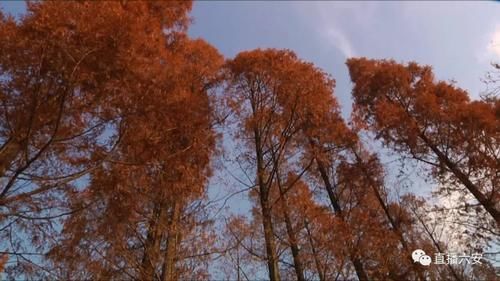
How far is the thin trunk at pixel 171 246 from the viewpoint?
7805mm

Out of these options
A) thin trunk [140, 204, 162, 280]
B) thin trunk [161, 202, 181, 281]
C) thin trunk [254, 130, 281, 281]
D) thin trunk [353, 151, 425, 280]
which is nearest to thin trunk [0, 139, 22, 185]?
thin trunk [140, 204, 162, 280]

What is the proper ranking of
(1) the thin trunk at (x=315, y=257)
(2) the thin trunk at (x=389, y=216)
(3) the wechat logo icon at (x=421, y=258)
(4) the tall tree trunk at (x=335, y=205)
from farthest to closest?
(3) the wechat logo icon at (x=421, y=258) → (2) the thin trunk at (x=389, y=216) → (4) the tall tree trunk at (x=335, y=205) → (1) the thin trunk at (x=315, y=257)

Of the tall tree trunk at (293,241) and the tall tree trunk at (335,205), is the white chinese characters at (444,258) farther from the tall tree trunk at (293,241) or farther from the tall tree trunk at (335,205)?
the tall tree trunk at (293,241)

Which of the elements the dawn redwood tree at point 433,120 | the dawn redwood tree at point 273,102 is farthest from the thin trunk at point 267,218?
the dawn redwood tree at point 433,120

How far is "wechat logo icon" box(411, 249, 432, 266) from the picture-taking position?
11.4 meters

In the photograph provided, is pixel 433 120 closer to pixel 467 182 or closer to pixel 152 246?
pixel 467 182

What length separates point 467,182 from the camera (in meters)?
11.1

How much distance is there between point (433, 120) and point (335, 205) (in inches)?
144

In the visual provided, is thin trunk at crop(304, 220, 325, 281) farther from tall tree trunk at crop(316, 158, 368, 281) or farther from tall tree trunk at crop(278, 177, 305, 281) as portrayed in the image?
tall tree trunk at crop(316, 158, 368, 281)

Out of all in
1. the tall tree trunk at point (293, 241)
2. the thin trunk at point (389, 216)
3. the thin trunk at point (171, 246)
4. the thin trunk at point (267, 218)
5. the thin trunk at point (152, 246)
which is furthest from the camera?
the thin trunk at point (389, 216)

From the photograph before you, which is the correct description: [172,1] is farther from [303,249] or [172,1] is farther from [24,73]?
[303,249]

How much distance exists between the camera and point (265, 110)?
10.1 m

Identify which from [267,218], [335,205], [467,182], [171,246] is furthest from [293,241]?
[467,182]

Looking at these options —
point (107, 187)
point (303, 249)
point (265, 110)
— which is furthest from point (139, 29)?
point (303, 249)
